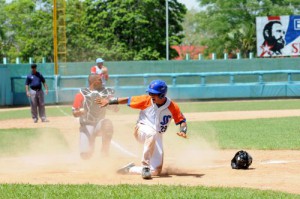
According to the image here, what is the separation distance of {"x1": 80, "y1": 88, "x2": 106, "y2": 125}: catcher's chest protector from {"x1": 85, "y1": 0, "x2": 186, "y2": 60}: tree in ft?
154

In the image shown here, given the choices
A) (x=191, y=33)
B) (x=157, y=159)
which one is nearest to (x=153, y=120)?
(x=157, y=159)

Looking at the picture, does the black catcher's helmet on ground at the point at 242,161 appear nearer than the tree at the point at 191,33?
Yes

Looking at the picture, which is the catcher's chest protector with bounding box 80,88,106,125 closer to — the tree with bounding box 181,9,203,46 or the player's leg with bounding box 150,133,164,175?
the player's leg with bounding box 150,133,164,175

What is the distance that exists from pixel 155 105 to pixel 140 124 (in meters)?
0.38

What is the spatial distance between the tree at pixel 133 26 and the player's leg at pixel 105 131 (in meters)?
46.8

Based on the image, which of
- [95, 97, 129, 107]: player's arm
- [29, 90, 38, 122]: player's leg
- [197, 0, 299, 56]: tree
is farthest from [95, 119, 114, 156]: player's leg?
[197, 0, 299, 56]: tree

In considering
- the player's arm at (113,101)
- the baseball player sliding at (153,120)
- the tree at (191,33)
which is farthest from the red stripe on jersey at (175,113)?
A: the tree at (191,33)

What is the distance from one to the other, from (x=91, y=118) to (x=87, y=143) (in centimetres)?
46

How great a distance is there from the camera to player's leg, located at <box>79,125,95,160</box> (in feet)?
42.5

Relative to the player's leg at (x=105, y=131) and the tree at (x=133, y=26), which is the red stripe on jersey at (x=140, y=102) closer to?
the player's leg at (x=105, y=131)

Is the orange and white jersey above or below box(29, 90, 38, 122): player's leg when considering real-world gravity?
above

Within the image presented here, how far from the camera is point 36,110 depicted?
23031 mm

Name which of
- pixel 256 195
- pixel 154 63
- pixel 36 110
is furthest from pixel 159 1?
pixel 256 195

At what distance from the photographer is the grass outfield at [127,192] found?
27.6 ft
